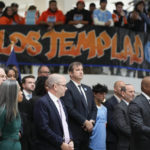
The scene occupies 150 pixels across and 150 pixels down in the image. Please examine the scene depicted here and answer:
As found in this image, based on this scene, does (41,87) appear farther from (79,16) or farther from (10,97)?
(79,16)

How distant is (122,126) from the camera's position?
821cm

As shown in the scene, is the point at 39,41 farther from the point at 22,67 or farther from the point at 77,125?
the point at 77,125

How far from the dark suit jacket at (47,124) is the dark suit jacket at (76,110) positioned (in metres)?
0.95

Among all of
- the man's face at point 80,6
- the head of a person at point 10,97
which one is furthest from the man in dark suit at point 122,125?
the man's face at point 80,6

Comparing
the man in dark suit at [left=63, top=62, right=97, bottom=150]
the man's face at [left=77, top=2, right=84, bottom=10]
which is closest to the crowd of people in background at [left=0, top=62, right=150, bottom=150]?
the man in dark suit at [left=63, top=62, right=97, bottom=150]

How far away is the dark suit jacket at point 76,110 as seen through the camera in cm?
760

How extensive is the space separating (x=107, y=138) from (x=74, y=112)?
63.5 inches

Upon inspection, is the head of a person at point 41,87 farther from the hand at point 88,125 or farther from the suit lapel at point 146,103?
the suit lapel at point 146,103

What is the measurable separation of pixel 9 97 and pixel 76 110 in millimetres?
2281

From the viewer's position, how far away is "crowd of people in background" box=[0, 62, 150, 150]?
564 centimetres

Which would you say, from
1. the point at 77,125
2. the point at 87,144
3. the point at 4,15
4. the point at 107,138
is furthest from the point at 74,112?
the point at 4,15

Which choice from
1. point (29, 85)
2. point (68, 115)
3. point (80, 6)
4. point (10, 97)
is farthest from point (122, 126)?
point (80, 6)

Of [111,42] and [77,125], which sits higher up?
[111,42]

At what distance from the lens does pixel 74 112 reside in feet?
24.9
